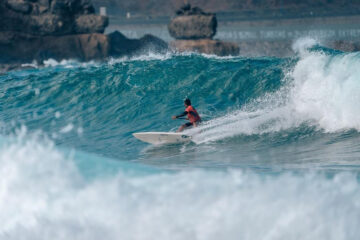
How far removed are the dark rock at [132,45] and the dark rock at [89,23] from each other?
3238 mm

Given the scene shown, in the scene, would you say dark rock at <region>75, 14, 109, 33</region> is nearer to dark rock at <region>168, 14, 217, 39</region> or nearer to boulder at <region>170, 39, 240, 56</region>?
boulder at <region>170, 39, 240, 56</region>

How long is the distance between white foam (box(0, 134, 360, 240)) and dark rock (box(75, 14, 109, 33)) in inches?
1764

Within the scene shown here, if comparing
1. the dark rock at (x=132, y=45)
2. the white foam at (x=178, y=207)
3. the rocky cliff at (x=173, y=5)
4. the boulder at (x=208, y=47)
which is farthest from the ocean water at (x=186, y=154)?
the rocky cliff at (x=173, y=5)

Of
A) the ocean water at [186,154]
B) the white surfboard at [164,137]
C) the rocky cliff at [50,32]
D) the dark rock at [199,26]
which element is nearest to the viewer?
the ocean water at [186,154]

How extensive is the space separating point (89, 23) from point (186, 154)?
4166 cm

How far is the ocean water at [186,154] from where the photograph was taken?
536cm

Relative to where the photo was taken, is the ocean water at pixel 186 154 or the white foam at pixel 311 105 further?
the white foam at pixel 311 105

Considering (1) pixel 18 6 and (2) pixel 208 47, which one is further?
(2) pixel 208 47

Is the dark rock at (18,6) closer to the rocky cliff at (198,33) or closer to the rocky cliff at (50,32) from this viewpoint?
the rocky cliff at (50,32)

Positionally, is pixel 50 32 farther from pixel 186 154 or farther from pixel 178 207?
pixel 178 207

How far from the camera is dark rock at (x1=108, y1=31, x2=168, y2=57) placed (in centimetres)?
5507

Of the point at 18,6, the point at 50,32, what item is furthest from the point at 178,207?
the point at 50,32

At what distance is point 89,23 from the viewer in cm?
5028

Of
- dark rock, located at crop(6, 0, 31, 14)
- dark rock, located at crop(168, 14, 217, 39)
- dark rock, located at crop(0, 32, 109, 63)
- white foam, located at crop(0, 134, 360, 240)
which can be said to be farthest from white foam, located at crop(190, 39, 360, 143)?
dark rock, located at crop(168, 14, 217, 39)
